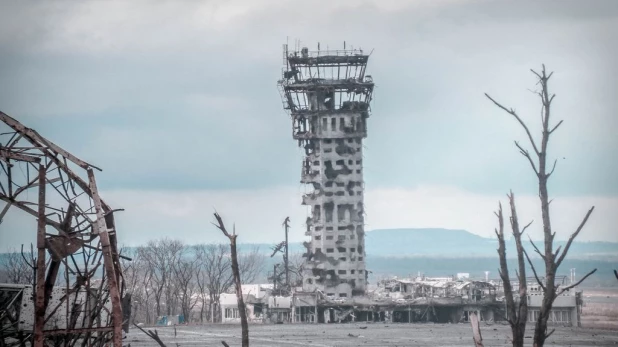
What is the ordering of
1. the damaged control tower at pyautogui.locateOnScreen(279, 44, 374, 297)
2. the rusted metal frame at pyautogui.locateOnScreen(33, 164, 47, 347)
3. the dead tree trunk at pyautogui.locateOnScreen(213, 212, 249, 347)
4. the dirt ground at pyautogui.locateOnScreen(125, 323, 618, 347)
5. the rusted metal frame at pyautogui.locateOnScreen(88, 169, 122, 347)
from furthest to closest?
the damaged control tower at pyautogui.locateOnScreen(279, 44, 374, 297) → the dirt ground at pyautogui.locateOnScreen(125, 323, 618, 347) → the rusted metal frame at pyautogui.locateOnScreen(88, 169, 122, 347) → the rusted metal frame at pyautogui.locateOnScreen(33, 164, 47, 347) → the dead tree trunk at pyautogui.locateOnScreen(213, 212, 249, 347)

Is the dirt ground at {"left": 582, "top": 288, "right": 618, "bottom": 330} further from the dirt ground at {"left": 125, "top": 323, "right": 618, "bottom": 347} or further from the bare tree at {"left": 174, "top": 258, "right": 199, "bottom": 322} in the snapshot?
the bare tree at {"left": 174, "top": 258, "right": 199, "bottom": 322}

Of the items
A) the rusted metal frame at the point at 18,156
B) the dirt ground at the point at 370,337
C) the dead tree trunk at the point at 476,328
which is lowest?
the dirt ground at the point at 370,337

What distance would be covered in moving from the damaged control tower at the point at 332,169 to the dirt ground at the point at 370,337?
28.0 ft

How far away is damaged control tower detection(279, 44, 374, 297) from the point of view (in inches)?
4242

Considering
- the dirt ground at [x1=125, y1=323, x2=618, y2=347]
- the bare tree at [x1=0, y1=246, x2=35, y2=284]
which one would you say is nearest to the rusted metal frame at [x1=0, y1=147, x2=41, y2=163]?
the bare tree at [x1=0, y1=246, x2=35, y2=284]

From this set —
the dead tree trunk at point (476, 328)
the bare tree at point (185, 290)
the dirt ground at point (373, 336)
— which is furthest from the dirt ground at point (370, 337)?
the dead tree trunk at point (476, 328)

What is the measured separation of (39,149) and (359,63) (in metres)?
85.4

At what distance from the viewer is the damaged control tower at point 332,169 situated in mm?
107750

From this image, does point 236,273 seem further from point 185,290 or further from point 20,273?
point 185,290

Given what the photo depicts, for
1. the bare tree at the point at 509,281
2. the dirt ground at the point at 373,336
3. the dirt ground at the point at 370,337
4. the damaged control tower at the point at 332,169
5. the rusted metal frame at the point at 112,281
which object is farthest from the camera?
the damaged control tower at the point at 332,169

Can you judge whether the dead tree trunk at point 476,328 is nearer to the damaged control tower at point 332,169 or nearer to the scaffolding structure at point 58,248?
the scaffolding structure at point 58,248

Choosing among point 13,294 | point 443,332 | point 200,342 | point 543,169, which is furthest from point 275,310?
point 543,169

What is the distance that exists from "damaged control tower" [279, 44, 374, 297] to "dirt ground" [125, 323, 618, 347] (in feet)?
28.0

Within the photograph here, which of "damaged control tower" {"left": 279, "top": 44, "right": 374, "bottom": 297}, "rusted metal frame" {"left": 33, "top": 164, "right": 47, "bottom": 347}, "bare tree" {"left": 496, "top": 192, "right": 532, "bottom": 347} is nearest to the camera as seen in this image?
"bare tree" {"left": 496, "top": 192, "right": 532, "bottom": 347}
